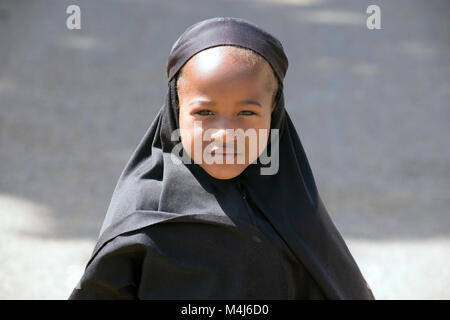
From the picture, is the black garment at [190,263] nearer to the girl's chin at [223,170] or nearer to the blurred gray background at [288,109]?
the girl's chin at [223,170]

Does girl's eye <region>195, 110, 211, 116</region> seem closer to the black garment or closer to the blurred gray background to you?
the black garment

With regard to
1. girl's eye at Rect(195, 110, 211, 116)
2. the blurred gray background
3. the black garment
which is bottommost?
the black garment

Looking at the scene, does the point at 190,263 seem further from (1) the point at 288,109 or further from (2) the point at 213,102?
(1) the point at 288,109

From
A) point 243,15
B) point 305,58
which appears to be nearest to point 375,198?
point 305,58

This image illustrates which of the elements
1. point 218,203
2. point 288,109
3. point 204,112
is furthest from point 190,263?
point 288,109

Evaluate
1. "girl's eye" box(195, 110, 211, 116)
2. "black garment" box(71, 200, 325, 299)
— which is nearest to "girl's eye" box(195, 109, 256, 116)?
"girl's eye" box(195, 110, 211, 116)

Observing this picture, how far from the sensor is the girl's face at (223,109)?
7.07ft

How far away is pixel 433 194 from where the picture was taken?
4527 millimetres

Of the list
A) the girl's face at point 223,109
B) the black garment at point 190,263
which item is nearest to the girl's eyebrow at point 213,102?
the girl's face at point 223,109

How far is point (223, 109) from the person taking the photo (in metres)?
2.17

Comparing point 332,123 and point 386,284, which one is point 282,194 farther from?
point 332,123

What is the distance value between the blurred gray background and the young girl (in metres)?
1.47

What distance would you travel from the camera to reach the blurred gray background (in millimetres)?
4004

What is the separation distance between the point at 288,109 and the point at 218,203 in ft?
11.0
